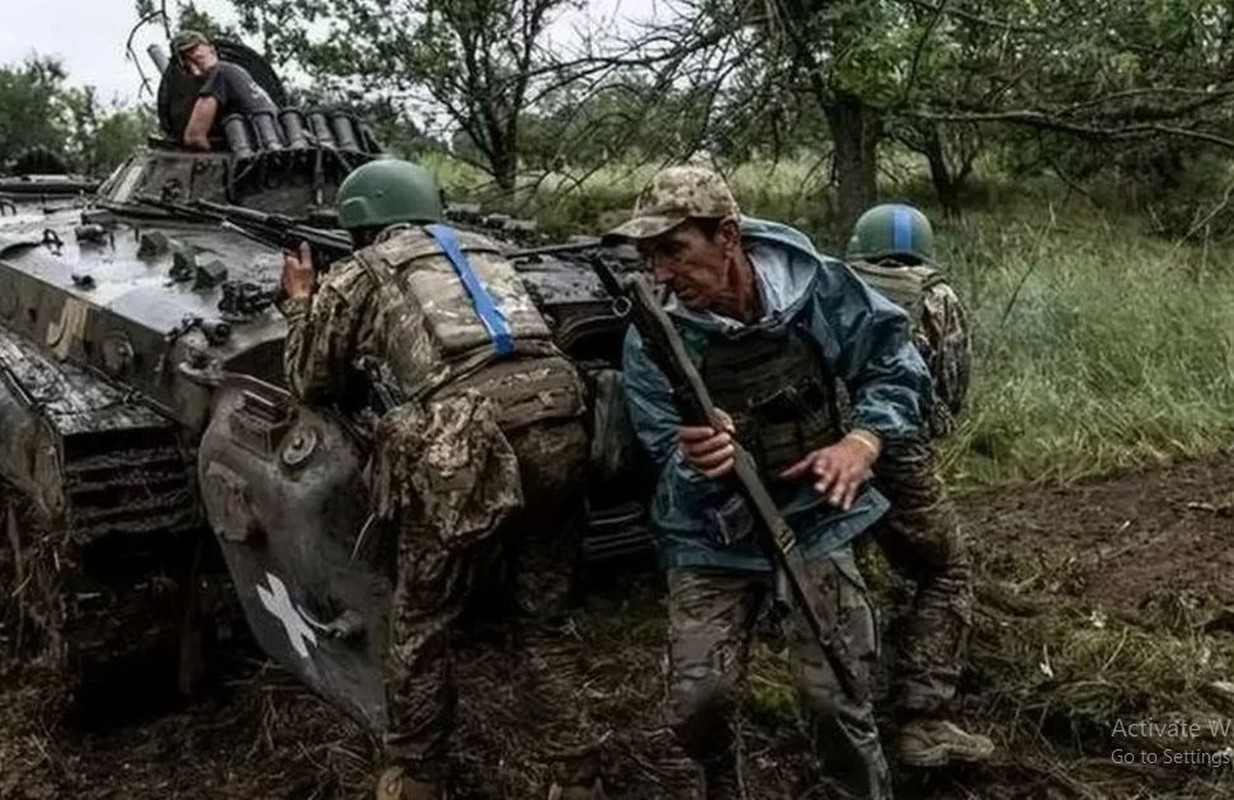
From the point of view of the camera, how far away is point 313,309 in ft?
14.5

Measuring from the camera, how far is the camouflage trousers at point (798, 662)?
13.2 ft

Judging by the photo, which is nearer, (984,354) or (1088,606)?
(1088,606)

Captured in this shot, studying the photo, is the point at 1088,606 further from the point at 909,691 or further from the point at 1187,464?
the point at 1187,464

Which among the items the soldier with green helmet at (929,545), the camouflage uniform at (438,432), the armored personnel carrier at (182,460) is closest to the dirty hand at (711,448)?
the camouflage uniform at (438,432)

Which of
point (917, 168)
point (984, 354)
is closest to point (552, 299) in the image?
point (984, 354)

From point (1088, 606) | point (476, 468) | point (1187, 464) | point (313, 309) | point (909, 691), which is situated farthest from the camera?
point (1187, 464)

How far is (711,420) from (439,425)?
30.0 inches

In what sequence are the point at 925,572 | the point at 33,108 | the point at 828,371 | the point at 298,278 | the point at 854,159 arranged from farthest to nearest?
the point at 33,108 → the point at 854,159 → the point at 925,572 → the point at 298,278 → the point at 828,371

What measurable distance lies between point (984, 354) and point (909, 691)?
4.69m

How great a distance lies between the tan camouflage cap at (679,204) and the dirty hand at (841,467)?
0.61 meters

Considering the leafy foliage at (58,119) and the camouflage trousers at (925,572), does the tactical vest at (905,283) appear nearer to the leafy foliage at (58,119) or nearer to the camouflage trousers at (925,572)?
the camouflage trousers at (925,572)

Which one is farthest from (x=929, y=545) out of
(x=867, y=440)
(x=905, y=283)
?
(x=867, y=440)

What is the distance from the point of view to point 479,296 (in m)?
4.41

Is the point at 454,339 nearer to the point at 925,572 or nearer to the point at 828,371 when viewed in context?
the point at 828,371
